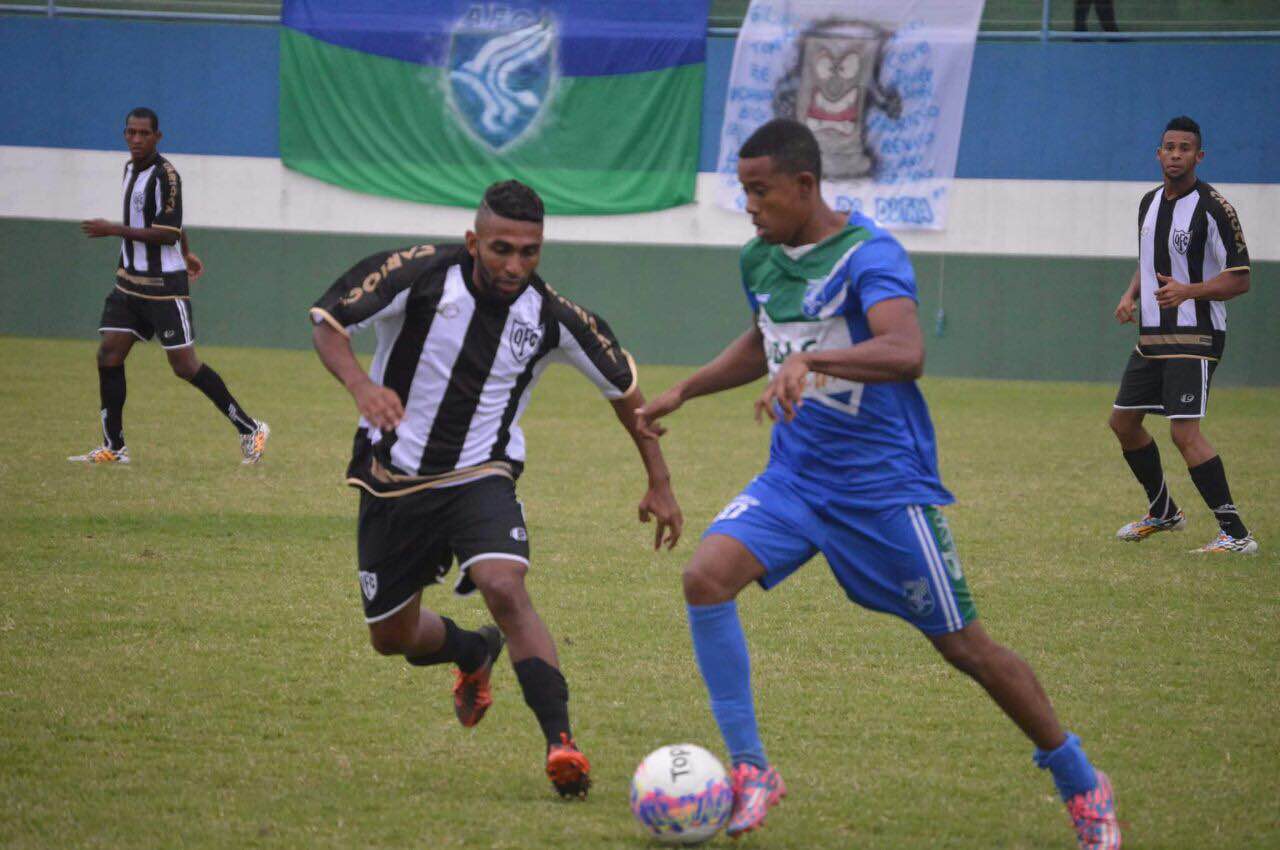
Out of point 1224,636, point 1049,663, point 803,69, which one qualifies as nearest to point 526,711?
point 1049,663

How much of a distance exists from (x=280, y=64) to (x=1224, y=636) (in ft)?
59.6

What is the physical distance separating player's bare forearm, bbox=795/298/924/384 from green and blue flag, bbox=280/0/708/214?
58.8 ft

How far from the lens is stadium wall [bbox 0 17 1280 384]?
67.3ft

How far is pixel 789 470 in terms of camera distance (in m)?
4.31

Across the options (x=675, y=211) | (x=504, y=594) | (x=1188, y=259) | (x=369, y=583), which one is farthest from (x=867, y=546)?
(x=675, y=211)

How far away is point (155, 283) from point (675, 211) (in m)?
11.4

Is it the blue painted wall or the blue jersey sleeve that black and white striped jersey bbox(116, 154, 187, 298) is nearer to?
the blue jersey sleeve

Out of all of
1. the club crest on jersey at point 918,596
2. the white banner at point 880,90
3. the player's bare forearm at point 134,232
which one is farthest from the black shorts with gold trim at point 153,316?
the white banner at point 880,90

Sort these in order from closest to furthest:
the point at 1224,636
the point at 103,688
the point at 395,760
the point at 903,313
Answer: the point at 903,313, the point at 395,760, the point at 103,688, the point at 1224,636

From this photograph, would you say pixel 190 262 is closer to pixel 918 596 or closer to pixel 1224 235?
pixel 1224 235

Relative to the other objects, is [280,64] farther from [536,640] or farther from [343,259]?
[536,640]

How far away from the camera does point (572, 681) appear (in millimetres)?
5684

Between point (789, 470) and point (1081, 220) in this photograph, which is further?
point (1081, 220)

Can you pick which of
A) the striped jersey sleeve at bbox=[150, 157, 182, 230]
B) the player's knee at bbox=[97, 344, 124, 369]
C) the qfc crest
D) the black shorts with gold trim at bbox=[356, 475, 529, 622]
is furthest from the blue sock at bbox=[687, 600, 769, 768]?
the qfc crest
